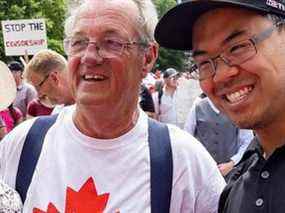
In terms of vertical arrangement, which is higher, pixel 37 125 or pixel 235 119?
pixel 235 119

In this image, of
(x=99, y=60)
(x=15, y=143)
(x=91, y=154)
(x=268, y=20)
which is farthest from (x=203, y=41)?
(x=15, y=143)

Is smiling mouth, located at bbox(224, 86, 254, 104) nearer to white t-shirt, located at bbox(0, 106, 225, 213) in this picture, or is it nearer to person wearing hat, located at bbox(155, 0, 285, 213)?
person wearing hat, located at bbox(155, 0, 285, 213)

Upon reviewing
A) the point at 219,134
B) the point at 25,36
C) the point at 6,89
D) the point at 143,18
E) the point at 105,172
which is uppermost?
the point at 143,18

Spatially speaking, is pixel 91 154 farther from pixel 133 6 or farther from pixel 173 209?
pixel 133 6

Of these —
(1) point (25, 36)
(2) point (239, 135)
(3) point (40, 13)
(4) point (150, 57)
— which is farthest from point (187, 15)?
(3) point (40, 13)

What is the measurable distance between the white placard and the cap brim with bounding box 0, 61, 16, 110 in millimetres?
8115

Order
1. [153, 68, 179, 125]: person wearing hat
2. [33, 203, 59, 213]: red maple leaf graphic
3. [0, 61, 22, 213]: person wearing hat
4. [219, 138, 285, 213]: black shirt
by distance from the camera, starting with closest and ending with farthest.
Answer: [219, 138, 285, 213]: black shirt, [0, 61, 22, 213]: person wearing hat, [33, 203, 59, 213]: red maple leaf graphic, [153, 68, 179, 125]: person wearing hat

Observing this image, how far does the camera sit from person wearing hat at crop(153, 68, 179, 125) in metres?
10.5

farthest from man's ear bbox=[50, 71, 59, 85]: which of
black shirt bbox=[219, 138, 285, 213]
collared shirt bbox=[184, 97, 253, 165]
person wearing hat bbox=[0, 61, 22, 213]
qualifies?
black shirt bbox=[219, 138, 285, 213]

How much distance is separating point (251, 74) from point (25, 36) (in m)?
9.61

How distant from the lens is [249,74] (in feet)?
6.26

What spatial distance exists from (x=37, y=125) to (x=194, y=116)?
319cm

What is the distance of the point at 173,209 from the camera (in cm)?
245

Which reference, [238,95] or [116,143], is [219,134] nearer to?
[116,143]
